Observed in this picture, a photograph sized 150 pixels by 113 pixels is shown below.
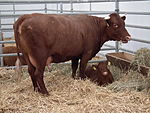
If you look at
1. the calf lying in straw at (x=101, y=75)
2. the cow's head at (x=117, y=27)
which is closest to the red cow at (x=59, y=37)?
the cow's head at (x=117, y=27)

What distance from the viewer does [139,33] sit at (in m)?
6.25

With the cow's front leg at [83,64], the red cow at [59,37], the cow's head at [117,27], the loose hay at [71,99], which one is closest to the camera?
the loose hay at [71,99]

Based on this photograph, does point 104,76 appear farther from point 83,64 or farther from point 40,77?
point 40,77

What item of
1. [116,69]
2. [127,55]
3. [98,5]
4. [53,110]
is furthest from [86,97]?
[98,5]

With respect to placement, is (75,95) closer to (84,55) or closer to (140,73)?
(84,55)

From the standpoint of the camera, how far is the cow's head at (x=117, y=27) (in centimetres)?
493

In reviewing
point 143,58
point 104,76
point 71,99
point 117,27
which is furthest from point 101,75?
point 71,99

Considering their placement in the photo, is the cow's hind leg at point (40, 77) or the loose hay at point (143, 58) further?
the loose hay at point (143, 58)

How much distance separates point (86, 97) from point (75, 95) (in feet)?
0.61

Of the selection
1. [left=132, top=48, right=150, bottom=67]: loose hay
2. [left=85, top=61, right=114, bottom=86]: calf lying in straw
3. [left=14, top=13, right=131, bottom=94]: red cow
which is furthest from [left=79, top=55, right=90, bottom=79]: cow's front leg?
[left=132, top=48, right=150, bottom=67]: loose hay

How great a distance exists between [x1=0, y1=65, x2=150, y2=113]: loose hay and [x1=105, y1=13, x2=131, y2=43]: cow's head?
0.74m

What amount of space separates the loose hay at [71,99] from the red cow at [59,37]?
0.26 m

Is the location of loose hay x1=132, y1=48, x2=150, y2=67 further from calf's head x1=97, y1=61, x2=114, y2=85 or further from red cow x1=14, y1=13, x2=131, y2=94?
calf's head x1=97, y1=61, x2=114, y2=85

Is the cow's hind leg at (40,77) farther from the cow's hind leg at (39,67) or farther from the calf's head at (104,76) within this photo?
the calf's head at (104,76)
